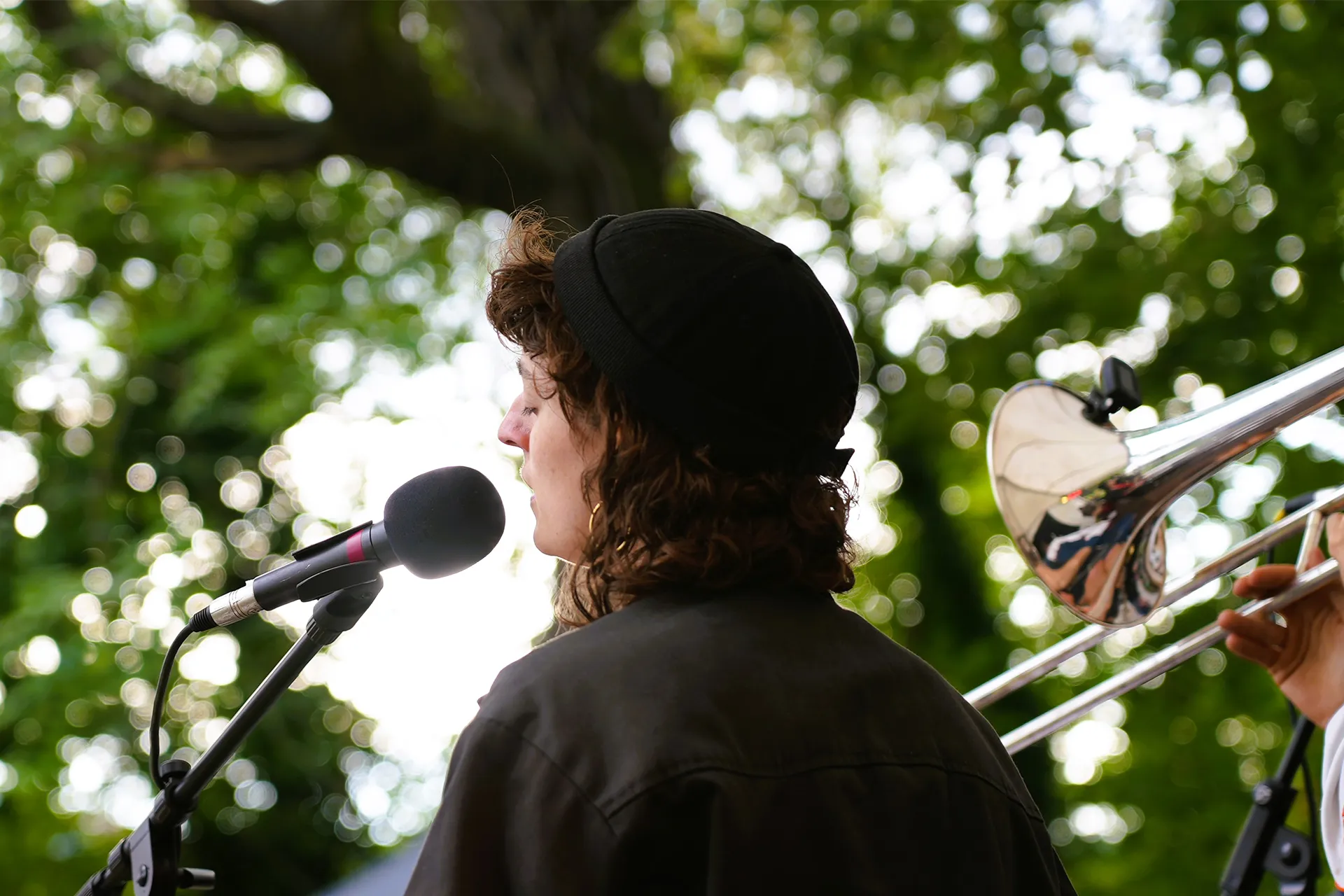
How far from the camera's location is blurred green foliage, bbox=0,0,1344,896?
15.8 ft

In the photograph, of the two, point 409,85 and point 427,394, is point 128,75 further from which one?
point 427,394

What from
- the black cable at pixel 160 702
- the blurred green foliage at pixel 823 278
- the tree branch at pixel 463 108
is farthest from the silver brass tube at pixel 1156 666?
the tree branch at pixel 463 108

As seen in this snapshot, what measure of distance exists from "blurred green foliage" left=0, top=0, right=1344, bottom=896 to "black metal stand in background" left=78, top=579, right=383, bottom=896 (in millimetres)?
3981

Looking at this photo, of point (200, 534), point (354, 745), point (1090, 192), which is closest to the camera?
point (1090, 192)

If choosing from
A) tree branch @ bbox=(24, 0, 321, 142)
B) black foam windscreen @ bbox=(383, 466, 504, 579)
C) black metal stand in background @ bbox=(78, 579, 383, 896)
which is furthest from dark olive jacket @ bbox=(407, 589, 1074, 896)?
tree branch @ bbox=(24, 0, 321, 142)

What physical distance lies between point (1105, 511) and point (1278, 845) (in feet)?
2.25

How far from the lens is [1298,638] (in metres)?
2.19

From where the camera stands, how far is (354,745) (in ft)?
28.0

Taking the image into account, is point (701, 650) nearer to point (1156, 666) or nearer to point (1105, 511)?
point (1105, 511)

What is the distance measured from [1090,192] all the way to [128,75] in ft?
14.3

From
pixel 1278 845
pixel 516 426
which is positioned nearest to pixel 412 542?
pixel 516 426

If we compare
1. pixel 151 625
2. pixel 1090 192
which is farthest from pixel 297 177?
pixel 1090 192

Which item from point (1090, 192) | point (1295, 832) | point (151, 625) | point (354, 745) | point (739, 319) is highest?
point (739, 319)

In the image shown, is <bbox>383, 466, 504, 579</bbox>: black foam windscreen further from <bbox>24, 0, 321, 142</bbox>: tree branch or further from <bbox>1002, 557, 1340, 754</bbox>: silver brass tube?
<bbox>24, 0, 321, 142</bbox>: tree branch
